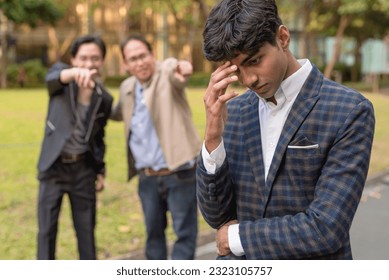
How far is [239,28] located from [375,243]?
437cm

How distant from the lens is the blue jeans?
4.05m

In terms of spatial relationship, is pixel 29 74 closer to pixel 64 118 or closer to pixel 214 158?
pixel 64 118

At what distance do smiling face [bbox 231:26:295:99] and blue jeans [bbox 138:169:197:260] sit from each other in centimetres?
243

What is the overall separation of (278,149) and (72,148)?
2400mm

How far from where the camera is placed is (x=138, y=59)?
3.96 m

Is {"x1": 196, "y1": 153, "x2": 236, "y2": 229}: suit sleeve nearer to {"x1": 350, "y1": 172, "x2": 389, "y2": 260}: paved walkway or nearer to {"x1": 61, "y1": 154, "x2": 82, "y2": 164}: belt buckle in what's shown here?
{"x1": 61, "y1": 154, "x2": 82, "y2": 164}: belt buckle

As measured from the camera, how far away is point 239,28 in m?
1.60

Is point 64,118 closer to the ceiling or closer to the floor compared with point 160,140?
closer to the ceiling

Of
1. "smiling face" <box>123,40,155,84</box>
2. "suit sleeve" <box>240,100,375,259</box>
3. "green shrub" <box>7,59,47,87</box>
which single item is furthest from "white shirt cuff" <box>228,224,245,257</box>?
"green shrub" <box>7,59,47,87</box>

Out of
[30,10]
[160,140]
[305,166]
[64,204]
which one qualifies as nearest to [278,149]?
[305,166]

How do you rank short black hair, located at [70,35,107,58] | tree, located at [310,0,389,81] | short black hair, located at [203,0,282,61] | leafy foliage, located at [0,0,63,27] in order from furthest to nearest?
1. leafy foliage, located at [0,0,63,27]
2. tree, located at [310,0,389,81]
3. short black hair, located at [70,35,107,58]
4. short black hair, located at [203,0,282,61]

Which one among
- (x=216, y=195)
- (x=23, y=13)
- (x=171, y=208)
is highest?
(x=23, y=13)

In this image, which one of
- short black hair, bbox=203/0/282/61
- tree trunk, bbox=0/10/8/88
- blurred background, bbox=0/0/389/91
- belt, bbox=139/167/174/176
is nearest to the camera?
short black hair, bbox=203/0/282/61
